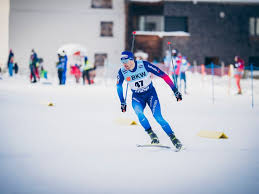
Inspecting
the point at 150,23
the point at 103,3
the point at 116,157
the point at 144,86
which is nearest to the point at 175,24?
the point at 150,23

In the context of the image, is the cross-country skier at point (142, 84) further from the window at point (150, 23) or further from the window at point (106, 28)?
the window at point (106, 28)

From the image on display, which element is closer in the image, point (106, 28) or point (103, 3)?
point (103, 3)

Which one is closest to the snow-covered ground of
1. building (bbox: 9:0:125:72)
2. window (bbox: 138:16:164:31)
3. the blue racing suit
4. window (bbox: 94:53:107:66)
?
the blue racing suit

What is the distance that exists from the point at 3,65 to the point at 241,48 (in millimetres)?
24208

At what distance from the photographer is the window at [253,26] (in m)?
35.1

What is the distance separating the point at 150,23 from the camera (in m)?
35.8

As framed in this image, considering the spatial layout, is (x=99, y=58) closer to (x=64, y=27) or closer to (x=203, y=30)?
(x=64, y=27)

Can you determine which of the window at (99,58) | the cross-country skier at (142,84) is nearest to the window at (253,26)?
the window at (99,58)

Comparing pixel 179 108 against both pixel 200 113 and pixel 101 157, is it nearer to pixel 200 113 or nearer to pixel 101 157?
pixel 200 113

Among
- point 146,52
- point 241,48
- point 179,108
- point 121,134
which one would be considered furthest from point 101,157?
point 241,48

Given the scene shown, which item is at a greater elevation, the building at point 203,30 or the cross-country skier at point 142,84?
the building at point 203,30

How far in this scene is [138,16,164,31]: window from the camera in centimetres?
3525

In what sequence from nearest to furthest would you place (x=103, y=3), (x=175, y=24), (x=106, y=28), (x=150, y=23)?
(x=175, y=24)
(x=103, y=3)
(x=106, y=28)
(x=150, y=23)

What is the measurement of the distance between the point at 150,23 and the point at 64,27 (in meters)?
8.92
